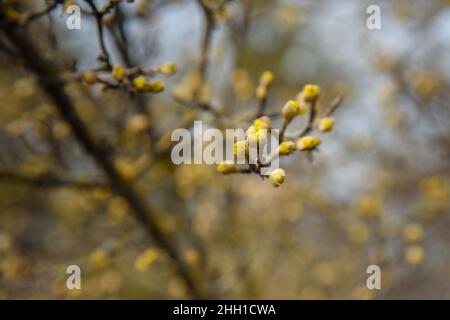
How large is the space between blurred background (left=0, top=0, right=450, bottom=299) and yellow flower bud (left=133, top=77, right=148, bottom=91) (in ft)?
1.77

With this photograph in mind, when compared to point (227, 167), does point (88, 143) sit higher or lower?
higher

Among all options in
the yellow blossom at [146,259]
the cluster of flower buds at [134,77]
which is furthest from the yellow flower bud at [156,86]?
the yellow blossom at [146,259]

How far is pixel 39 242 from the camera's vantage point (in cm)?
445

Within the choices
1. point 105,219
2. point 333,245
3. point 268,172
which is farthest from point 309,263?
point 268,172

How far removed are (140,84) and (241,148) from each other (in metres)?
0.52

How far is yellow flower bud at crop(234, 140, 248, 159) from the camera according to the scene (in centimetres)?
131

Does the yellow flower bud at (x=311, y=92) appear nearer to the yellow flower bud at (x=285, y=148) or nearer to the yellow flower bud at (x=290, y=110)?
the yellow flower bud at (x=290, y=110)

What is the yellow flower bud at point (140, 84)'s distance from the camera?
160 cm

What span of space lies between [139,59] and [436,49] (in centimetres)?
347

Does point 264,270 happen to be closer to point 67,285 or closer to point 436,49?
point 67,285

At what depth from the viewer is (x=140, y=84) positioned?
5.27ft

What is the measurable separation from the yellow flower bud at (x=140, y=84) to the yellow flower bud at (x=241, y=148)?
19.6 inches

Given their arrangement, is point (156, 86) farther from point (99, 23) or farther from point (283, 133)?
point (283, 133)

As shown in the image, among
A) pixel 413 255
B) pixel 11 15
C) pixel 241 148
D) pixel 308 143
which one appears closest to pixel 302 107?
pixel 308 143
